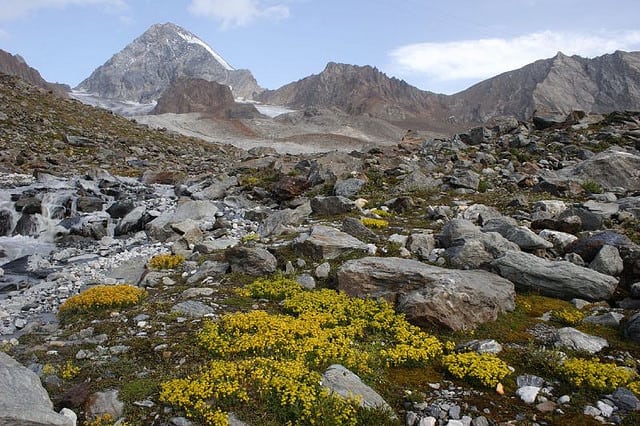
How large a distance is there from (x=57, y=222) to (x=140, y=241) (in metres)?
5.66

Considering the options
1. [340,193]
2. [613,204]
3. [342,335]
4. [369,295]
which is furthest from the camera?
[340,193]

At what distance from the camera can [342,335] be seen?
27.8ft

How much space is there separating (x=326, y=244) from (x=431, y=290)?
13.5ft

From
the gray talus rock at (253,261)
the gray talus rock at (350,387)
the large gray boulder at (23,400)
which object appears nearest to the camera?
the large gray boulder at (23,400)

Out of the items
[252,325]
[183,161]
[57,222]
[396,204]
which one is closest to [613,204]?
[396,204]

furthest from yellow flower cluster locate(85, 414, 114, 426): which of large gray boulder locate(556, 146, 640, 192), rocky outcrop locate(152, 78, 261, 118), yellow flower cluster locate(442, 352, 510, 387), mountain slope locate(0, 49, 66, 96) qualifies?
rocky outcrop locate(152, 78, 261, 118)

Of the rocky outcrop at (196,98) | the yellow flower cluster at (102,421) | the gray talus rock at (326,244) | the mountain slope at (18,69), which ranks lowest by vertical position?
the yellow flower cluster at (102,421)

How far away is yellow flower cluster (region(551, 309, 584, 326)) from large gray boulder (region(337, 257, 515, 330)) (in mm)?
876

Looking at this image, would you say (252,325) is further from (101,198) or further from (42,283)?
(101,198)

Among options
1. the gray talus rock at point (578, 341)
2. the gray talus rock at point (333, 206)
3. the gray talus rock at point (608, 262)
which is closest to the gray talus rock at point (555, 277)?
the gray talus rock at point (608, 262)

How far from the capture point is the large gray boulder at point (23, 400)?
207 inches

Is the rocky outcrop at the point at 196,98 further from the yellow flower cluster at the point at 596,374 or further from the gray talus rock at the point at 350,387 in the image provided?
the yellow flower cluster at the point at 596,374

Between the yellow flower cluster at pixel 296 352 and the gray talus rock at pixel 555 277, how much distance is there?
3.56m

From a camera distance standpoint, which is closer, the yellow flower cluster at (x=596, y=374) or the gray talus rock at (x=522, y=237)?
the yellow flower cluster at (x=596, y=374)
